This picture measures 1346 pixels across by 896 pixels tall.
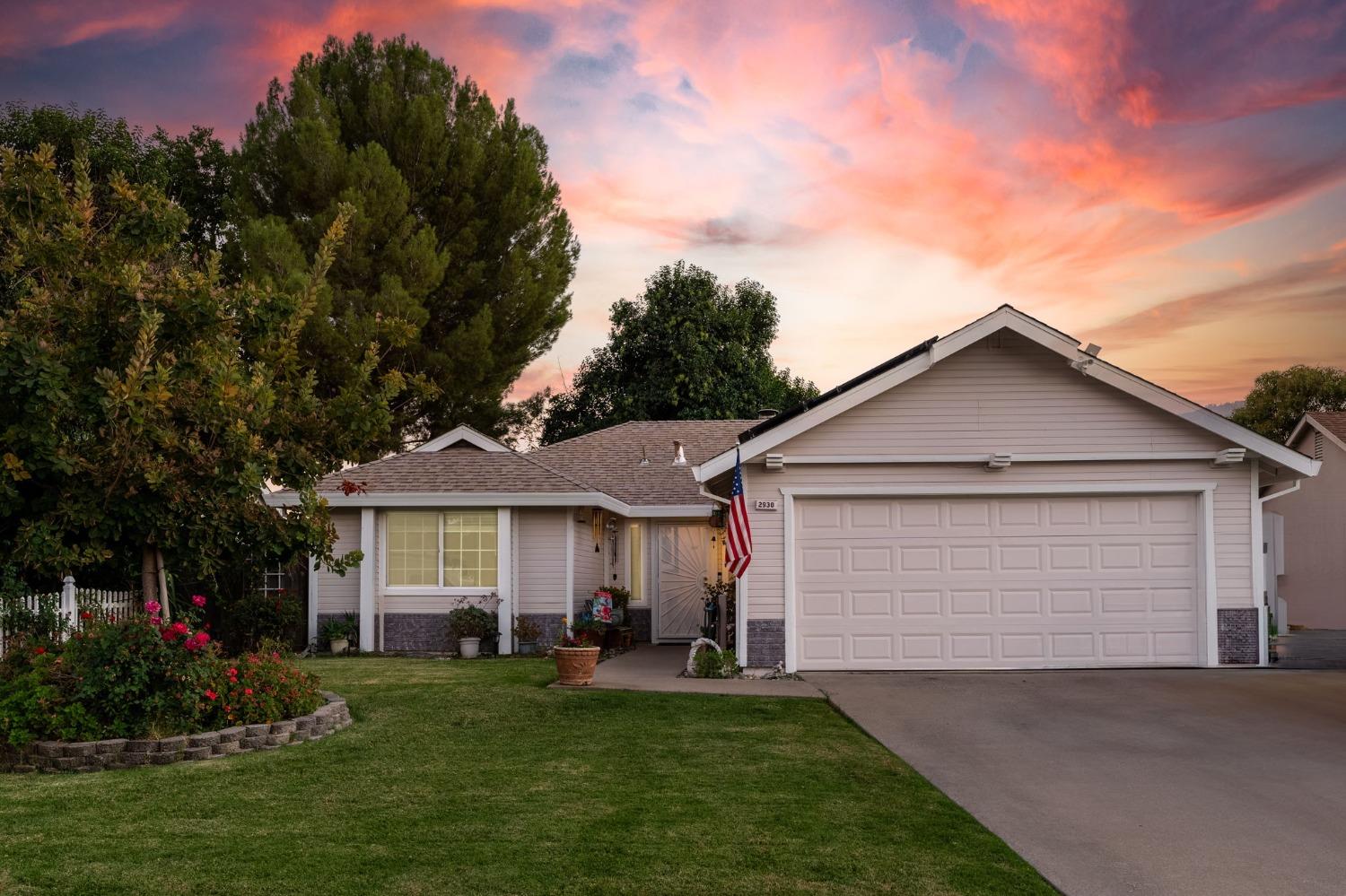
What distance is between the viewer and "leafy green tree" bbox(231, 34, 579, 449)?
26.4 meters

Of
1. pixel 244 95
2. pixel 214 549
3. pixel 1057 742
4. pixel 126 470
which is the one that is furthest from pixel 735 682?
pixel 244 95

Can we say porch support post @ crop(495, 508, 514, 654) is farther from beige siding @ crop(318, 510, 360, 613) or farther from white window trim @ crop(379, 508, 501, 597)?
beige siding @ crop(318, 510, 360, 613)

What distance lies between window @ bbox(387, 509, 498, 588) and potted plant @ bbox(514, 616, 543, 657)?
88 cm

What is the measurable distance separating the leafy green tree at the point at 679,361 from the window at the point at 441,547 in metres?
18.1

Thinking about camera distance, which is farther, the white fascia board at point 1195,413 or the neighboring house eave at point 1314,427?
the neighboring house eave at point 1314,427

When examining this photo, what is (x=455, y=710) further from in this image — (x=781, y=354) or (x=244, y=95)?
(x=781, y=354)

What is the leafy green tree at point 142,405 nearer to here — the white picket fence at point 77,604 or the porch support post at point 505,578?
Answer: the white picket fence at point 77,604

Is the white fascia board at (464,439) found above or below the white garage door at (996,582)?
above

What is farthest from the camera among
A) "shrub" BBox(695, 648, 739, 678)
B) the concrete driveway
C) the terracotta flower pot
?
"shrub" BBox(695, 648, 739, 678)

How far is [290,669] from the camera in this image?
1053cm

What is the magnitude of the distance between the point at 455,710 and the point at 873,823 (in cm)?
589

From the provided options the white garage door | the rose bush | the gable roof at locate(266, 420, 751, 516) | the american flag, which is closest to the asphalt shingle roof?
the gable roof at locate(266, 420, 751, 516)

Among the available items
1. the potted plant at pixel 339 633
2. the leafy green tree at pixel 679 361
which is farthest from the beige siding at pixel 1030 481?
the leafy green tree at pixel 679 361

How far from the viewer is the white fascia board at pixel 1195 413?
47.2 ft
